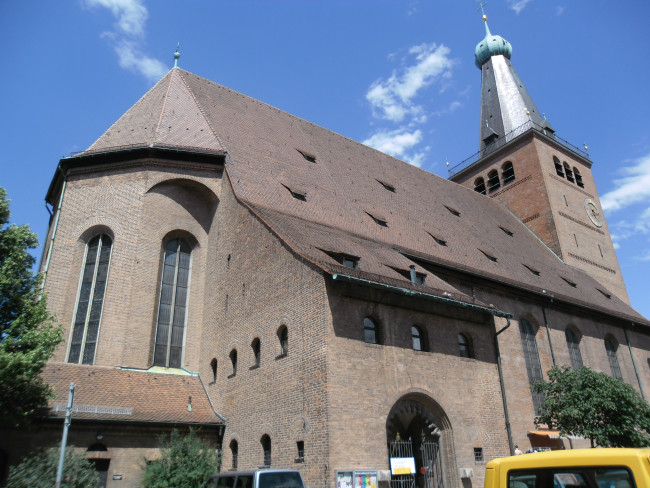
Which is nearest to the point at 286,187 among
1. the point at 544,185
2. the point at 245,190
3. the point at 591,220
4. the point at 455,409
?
the point at 245,190

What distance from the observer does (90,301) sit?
1620 cm

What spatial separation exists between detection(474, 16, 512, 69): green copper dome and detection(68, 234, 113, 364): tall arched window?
34395mm

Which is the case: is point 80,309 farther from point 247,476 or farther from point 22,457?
point 247,476

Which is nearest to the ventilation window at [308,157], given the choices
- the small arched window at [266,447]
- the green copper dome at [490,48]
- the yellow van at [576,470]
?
the small arched window at [266,447]

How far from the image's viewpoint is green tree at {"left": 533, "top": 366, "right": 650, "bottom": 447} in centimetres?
1472

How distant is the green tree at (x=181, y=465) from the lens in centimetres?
1247

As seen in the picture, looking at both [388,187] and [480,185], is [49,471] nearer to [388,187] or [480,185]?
[388,187]

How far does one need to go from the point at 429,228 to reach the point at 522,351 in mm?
6113

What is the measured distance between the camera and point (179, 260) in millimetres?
17922

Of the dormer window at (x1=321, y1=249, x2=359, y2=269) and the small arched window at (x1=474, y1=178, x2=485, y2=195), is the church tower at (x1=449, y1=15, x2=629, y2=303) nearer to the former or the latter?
the small arched window at (x1=474, y1=178, x2=485, y2=195)

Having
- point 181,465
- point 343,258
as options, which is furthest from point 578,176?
point 181,465

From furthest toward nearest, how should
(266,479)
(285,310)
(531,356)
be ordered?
(531,356) → (285,310) → (266,479)

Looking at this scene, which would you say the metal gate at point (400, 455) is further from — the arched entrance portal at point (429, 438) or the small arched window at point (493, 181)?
the small arched window at point (493, 181)

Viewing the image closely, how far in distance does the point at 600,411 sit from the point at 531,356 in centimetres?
439
